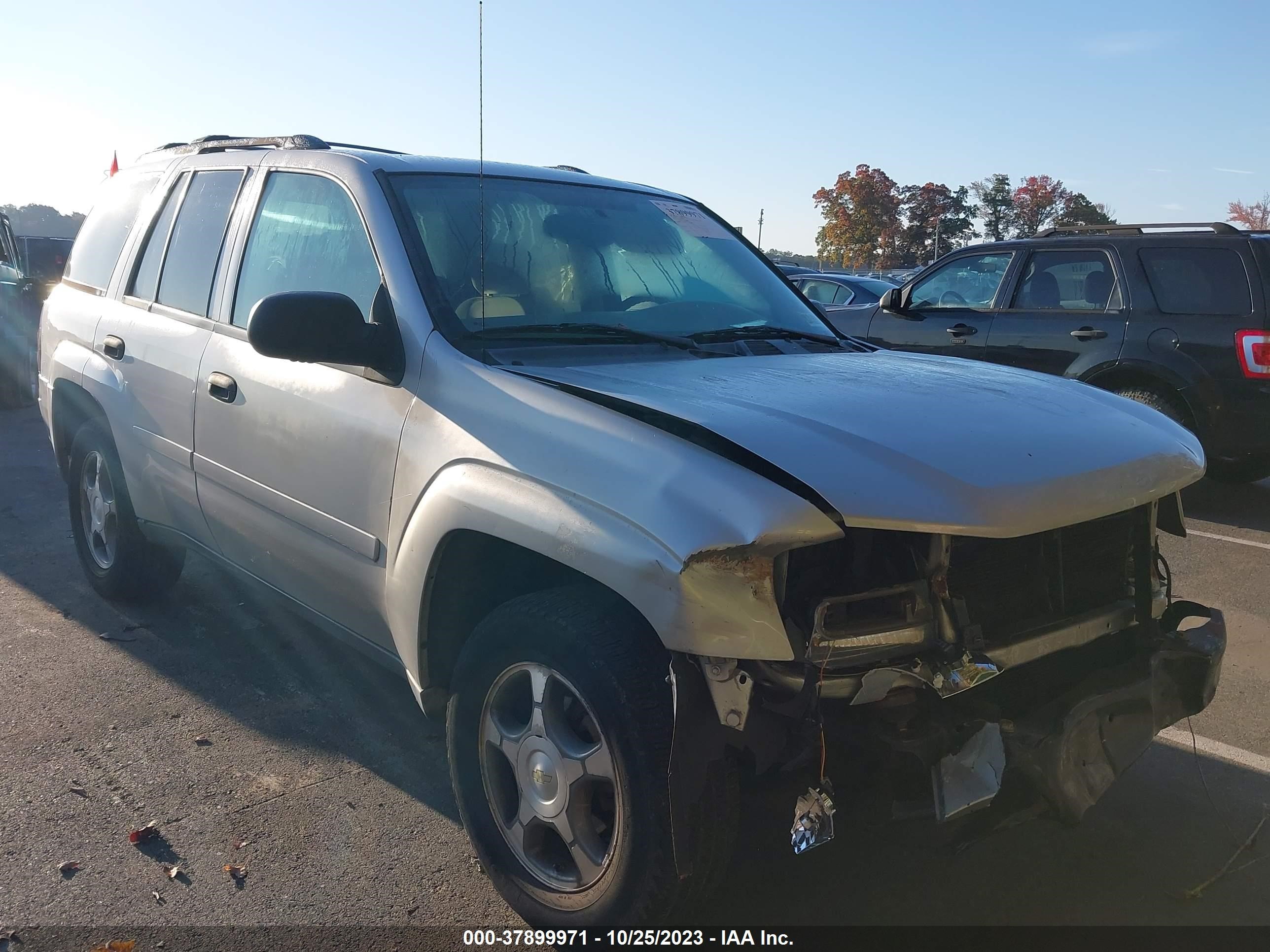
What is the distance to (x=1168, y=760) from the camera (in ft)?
11.9

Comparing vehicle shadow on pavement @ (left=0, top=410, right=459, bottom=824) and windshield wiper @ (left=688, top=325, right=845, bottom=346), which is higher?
windshield wiper @ (left=688, top=325, right=845, bottom=346)

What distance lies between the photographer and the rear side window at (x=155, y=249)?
4.33 meters

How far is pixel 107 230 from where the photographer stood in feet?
16.2

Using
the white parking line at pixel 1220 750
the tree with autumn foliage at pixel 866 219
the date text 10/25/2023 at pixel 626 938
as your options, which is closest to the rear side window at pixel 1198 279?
the white parking line at pixel 1220 750

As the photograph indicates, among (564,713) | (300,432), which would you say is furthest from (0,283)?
(564,713)

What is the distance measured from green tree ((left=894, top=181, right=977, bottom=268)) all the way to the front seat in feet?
70.7

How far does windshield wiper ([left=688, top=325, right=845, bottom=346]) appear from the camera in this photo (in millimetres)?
3357

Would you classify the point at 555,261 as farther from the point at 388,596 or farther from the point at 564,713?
the point at 564,713

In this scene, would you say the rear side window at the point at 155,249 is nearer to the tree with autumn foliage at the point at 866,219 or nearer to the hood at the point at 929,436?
the hood at the point at 929,436

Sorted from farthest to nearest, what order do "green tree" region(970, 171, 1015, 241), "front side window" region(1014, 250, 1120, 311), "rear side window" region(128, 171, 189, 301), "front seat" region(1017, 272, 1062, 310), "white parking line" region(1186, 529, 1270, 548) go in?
"green tree" region(970, 171, 1015, 241) < "front seat" region(1017, 272, 1062, 310) < "front side window" region(1014, 250, 1120, 311) < "white parking line" region(1186, 529, 1270, 548) < "rear side window" region(128, 171, 189, 301)

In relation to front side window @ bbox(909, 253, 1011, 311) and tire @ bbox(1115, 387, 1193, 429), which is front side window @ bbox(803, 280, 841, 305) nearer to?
front side window @ bbox(909, 253, 1011, 311)

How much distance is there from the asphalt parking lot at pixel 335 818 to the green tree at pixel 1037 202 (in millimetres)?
29637

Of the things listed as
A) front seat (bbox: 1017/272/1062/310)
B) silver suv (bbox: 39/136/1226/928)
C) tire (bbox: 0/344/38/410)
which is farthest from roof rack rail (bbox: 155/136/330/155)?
tire (bbox: 0/344/38/410)

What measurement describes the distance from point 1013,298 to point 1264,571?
316 cm
